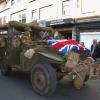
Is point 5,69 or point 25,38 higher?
point 25,38

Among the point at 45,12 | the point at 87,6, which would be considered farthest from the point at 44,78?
the point at 45,12

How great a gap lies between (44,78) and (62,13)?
15.7 meters

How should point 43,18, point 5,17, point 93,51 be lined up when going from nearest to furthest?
1. point 93,51
2. point 43,18
3. point 5,17

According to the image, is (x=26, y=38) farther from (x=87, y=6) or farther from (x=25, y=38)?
(x=87, y=6)

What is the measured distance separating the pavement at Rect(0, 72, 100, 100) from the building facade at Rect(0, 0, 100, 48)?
34.2 ft

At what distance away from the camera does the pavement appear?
8015mm

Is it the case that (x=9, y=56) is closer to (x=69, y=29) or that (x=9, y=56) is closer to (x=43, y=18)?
(x=69, y=29)

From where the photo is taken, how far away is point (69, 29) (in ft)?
74.4

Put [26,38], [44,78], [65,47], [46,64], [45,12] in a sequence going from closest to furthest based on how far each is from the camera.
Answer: [44,78]
[46,64]
[65,47]
[26,38]
[45,12]

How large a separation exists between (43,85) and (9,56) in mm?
2689

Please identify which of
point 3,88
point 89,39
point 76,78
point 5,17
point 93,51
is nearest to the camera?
point 76,78

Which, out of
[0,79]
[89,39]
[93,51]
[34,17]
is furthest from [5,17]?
[0,79]

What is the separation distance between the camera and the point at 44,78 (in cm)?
811

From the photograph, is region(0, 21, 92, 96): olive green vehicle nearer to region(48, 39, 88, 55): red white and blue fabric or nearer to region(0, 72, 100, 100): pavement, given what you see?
region(48, 39, 88, 55): red white and blue fabric
